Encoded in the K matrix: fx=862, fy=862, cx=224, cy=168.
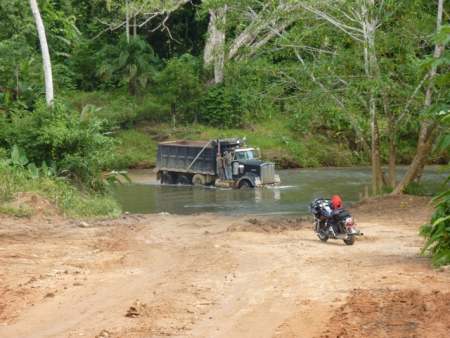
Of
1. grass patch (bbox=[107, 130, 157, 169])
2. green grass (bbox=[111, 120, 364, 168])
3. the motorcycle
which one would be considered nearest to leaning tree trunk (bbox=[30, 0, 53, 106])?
the motorcycle

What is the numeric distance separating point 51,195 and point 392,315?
13.0 m

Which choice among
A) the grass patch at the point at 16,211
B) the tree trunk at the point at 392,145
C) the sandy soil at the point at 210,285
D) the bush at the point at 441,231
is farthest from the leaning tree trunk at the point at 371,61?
the bush at the point at 441,231

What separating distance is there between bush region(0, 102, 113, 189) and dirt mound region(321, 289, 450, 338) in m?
14.3

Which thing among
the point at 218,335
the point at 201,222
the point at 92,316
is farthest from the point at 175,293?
the point at 201,222

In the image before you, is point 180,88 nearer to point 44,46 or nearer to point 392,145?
point 44,46

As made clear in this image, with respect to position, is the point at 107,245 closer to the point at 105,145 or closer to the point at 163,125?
the point at 105,145

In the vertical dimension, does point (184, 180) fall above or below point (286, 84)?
below

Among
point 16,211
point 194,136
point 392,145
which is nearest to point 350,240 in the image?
point 16,211

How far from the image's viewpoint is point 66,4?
142ft

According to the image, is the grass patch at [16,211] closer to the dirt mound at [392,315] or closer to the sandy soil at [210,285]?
the sandy soil at [210,285]

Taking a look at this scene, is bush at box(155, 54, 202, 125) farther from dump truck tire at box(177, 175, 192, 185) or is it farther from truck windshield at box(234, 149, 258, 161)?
truck windshield at box(234, 149, 258, 161)

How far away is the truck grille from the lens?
36.5m

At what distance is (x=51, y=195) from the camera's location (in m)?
20.2

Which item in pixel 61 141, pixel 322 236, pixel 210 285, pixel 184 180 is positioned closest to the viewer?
pixel 210 285
